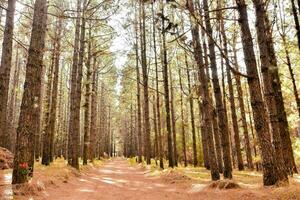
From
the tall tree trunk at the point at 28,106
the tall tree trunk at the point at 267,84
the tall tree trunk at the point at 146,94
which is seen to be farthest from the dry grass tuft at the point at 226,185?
the tall tree trunk at the point at 146,94

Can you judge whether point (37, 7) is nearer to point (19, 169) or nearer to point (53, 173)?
point (19, 169)

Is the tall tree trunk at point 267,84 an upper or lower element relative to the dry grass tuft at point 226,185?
upper

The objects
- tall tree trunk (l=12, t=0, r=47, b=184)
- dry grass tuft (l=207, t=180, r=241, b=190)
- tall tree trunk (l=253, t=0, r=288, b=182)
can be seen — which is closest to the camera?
tall tree trunk (l=12, t=0, r=47, b=184)

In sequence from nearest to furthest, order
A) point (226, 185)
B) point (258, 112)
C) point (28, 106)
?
point (258, 112), point (28, 106), point (226, 185)

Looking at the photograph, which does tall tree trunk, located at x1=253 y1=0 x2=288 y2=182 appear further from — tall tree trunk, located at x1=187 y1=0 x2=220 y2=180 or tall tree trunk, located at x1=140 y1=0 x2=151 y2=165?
tall tree trunk, located at x1=140 y1=0 x2=151 y2=165

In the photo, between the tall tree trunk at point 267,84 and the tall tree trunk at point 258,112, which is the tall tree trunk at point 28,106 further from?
the tall tree trunk at point 267,84

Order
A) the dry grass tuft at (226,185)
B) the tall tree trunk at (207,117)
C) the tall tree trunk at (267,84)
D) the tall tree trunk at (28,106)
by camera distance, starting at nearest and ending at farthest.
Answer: the tall tree trunk at (28,106) → the tall tree trunk at (267,84) → the dry grass tuft at (226,185) → the tall tree trunk at (207,117)

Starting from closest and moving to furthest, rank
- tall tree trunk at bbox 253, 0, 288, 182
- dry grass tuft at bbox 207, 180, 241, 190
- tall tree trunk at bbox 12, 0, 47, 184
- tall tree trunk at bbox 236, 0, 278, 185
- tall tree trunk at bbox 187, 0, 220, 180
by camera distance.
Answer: tall tree trunk at bbox 236, 0, 278, 185 < tall tree trunk at bbox 12, 0, 47, 184 < tall tree trunk at bbox 253, 0, 288, 182 < dry grass tuft at bbox 207, 180, 241, 190 < tall tree trunk at bbox 187, 0, 220, 180

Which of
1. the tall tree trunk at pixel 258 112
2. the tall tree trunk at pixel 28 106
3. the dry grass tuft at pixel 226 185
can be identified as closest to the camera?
the tall tree trunk at pixel 258 112

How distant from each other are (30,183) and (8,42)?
5736mm

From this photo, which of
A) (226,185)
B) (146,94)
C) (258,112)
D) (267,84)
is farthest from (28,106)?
(146,94)

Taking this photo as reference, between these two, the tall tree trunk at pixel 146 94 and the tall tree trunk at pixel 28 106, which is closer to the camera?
the tall tree trunk at pixel 28 106

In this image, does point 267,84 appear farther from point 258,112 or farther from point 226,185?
point 226,185

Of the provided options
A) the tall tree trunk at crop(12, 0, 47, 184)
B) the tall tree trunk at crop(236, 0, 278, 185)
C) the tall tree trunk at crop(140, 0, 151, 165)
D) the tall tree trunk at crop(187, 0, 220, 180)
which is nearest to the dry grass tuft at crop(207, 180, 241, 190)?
the tall tree trunk at crop(236, 0, 278, 185)
